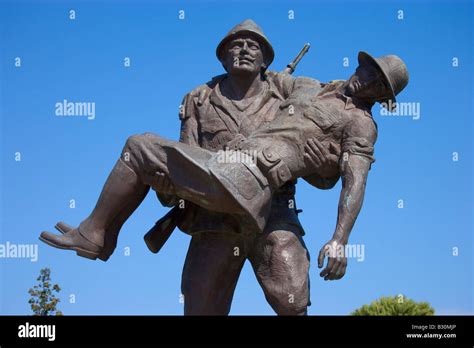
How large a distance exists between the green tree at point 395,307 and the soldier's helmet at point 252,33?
27.8 feet

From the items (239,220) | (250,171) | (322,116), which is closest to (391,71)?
(322,116)

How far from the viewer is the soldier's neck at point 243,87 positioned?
8266 mm

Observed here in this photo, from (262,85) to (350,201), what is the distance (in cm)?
→ 156

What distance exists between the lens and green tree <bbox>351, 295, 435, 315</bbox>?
614 inches

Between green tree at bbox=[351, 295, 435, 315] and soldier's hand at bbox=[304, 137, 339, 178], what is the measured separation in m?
8.38

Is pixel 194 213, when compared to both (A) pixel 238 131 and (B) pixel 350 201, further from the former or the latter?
(B) pixel 350 201

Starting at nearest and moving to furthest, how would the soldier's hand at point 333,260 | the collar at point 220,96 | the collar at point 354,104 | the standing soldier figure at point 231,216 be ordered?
the soldier's hand at point 333,260 → the standing soldier figure at point 231,216 → the collar at point 354,104 → the collar at point 220,96

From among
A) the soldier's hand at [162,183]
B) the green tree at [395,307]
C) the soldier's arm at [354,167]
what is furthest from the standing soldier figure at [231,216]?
the green tree at [395,307]

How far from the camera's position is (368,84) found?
7.89 meters

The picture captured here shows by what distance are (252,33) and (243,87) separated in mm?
530

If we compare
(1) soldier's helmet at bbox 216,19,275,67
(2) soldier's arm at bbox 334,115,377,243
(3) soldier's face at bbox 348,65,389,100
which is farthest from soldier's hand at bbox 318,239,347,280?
(1) soldier's helmet at bbox 216,19,275,67

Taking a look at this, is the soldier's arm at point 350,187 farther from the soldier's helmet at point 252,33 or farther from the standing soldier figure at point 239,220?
the soldier's helmet at point 252,33

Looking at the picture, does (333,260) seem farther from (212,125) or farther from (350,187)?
(212,125)
